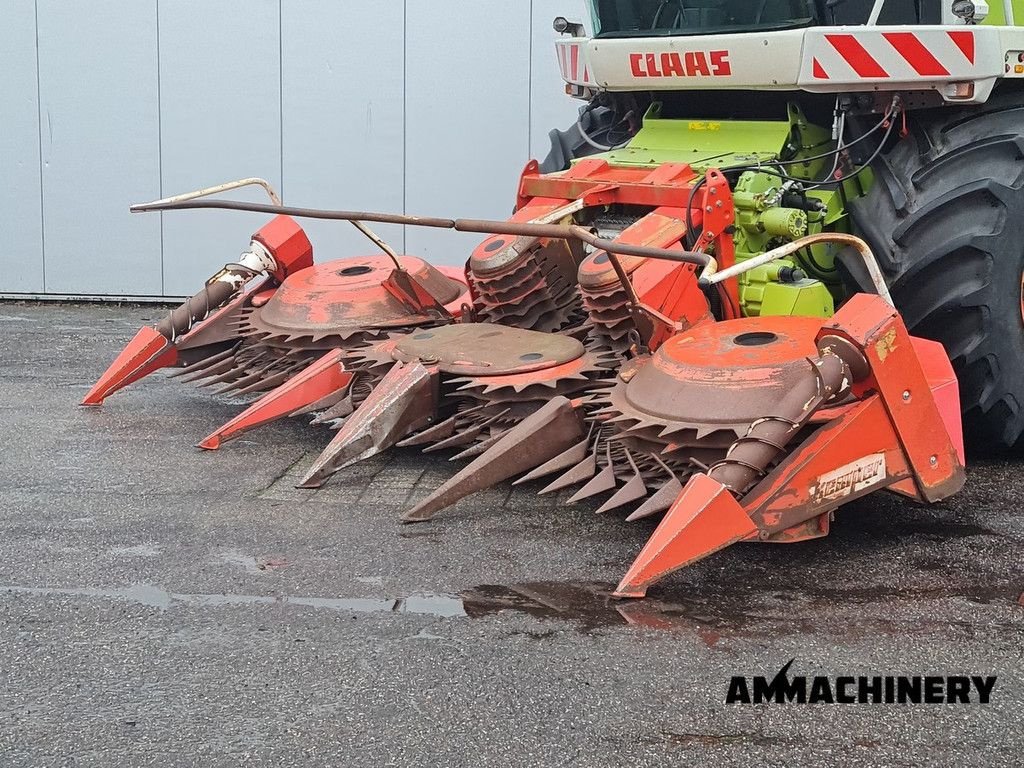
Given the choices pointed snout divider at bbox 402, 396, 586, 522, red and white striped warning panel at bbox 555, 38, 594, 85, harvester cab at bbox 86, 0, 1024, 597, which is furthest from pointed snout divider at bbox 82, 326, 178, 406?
red and white striped warning panel at bbox 555, 38, 594, 85

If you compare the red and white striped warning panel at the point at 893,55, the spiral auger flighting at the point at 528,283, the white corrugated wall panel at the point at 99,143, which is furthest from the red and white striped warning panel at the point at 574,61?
the white corrugated wall panel at the point at 99,143

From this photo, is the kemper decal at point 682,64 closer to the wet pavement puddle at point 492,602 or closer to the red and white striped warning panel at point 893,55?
the red and white striped warning panel at point 893,55

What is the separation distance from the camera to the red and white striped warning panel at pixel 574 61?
612cm

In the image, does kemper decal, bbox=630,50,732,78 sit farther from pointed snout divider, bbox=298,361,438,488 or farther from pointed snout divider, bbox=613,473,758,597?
pointed snout divider, bbox=613,473,758,597

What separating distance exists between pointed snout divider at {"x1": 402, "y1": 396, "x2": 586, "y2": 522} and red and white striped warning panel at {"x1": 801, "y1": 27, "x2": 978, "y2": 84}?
5.82 ft

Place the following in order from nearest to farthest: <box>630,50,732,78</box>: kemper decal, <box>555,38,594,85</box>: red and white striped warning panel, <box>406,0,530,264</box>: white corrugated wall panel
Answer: <box>630,50,732,78</box>: kemper decal, <box>555,38,594,85</box>: red and white striped warning panel, <box>406,0,530,264</box>: white corrugated wall panel

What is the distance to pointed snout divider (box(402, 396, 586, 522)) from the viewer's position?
14.1ft

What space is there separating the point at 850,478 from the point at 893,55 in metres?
1.99

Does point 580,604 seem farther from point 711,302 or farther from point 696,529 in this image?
point 711,302

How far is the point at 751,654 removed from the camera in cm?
336

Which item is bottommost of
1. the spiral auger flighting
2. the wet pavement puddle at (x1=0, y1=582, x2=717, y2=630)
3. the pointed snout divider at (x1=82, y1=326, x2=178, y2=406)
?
the wet pavement puddle at (x1=0, y1=582, x2=717, y2=630)

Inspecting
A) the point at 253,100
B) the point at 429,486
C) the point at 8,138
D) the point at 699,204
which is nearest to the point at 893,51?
the point at 699,204

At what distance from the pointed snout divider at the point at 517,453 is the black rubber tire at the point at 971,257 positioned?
1.36 meters

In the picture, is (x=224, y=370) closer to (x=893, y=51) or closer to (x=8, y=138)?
(x=893, y=51)
